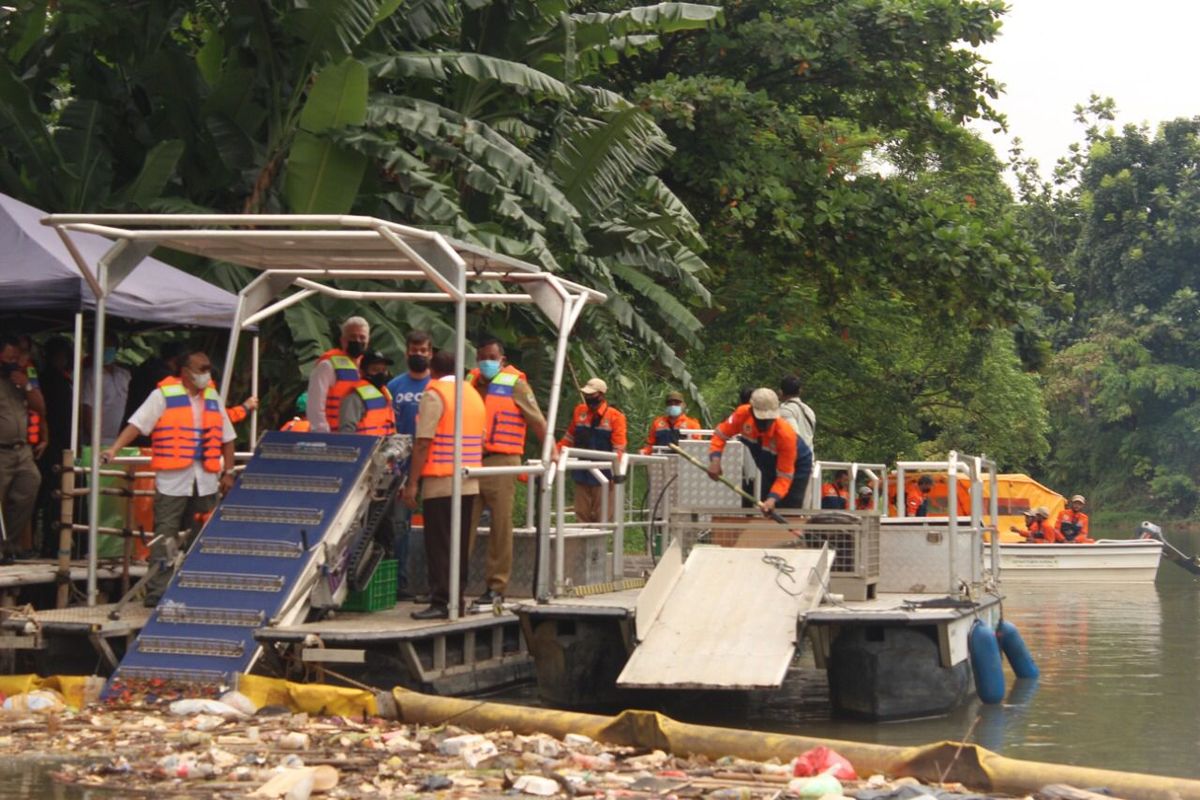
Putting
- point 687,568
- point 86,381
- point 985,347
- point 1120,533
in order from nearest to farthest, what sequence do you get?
point 687,568
point 86,381
point 985,347
point 1120,533

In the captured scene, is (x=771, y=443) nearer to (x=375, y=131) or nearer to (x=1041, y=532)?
(x=375, y=131)

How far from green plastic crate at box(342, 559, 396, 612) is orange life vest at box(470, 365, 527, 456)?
116cm

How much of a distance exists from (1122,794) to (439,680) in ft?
15.6

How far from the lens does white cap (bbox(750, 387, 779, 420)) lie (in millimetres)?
13547

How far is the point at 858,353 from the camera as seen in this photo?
33.9 metres

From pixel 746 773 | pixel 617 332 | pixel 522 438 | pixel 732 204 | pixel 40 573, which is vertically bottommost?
pixel 746 773

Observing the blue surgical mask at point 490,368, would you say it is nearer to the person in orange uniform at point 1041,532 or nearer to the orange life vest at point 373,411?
the orange life vest at point 373,411

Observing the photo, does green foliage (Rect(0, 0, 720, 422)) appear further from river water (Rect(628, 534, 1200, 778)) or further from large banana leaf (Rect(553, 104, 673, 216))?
river water (Rect(628, 534, 1200, 778))

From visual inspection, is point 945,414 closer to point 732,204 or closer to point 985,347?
point 985,347

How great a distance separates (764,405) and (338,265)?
3428 mm

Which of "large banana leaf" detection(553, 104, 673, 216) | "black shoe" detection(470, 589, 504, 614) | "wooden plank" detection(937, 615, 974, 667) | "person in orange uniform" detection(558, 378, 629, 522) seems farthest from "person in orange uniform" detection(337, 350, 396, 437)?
"large banana leaf" detection(553, 104, 673, 216)

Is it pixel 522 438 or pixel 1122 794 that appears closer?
pixel 1122 794

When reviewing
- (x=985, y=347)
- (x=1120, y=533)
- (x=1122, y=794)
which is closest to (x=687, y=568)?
(x=1122, y=794)

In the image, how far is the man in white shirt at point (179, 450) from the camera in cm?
1248
